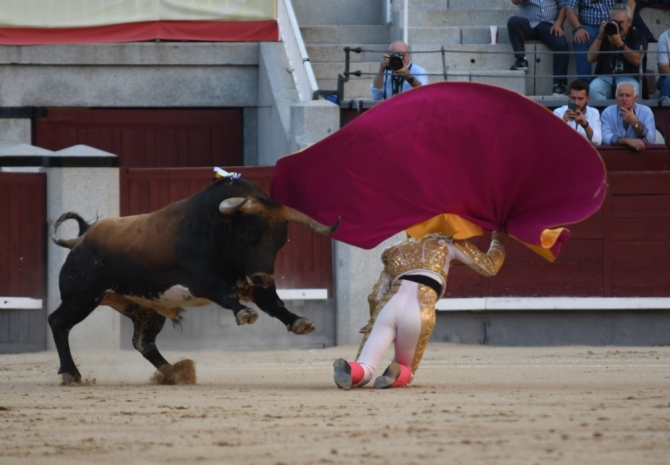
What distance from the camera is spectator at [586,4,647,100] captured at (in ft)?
37.0

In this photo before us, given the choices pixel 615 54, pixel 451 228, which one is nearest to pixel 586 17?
pixel 615 54

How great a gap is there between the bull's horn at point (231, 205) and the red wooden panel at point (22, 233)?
3.83 metres

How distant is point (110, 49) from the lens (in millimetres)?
12352

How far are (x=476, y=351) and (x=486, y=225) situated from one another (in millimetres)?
3418

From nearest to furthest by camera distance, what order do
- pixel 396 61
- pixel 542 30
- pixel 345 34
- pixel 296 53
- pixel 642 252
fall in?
pixel 642 252
pixel 396 61
pixel 296 53
pixel 542 30
pixel 345 34

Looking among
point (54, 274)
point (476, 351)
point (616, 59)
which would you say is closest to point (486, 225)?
point (476, 351)

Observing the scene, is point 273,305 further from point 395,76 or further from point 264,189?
point 395,76

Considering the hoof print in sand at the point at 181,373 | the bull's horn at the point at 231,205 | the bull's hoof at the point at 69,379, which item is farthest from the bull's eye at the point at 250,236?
the bull's hoof at the point at 69,379

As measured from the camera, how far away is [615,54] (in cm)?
1142

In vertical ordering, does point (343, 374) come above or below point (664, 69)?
below

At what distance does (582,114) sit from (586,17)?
7.82 ft

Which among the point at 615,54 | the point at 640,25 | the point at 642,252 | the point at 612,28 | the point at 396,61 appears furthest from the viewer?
the point at 640,25

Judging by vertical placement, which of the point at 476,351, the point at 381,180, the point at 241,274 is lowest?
the point at 476,351

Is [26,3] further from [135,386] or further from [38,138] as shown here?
[135,386]
